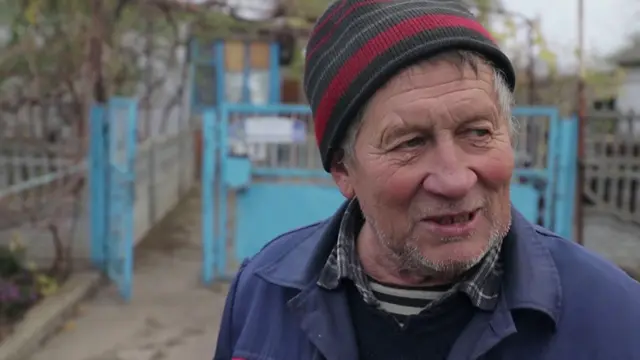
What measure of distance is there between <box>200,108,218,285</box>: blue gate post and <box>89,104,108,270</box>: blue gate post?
0.87 m

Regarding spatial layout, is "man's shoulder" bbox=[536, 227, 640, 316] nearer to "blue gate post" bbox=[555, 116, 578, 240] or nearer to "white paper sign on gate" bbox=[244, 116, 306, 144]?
"white paper sign on gate" bbox=[244, 116, 306, 144]

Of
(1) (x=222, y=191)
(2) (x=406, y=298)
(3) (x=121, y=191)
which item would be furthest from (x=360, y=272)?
(3) (x=121, y=191)

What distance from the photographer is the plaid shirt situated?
1.35m

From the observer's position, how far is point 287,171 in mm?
5676

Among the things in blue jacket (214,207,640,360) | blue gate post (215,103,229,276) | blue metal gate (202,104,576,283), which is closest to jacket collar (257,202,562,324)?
blue jacket (214,207,640,360)

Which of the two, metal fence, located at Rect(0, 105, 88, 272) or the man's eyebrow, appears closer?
the man's eyebrow

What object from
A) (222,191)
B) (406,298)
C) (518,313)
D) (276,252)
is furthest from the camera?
(222,191)

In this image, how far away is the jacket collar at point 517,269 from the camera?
1286 millimetres

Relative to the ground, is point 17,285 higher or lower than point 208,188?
lower

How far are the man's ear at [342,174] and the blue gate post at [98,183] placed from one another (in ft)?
15.8

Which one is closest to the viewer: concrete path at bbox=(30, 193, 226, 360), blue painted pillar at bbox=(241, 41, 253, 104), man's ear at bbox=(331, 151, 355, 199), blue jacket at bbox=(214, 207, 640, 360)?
blue jacket at bbox=(214, 207, 640, 360)

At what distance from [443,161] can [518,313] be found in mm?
299

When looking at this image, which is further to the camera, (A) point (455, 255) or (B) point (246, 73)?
(B) point (246, 73)

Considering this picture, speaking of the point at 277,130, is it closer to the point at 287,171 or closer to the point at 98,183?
the point at 287,171
